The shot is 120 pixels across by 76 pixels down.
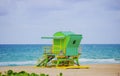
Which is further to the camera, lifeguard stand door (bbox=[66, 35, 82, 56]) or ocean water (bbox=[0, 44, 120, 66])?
ocean water (bbox=[0, 44, 120, 66])

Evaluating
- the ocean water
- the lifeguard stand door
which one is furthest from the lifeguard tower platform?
the ocean water

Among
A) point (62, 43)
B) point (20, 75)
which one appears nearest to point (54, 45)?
point (62, 43)

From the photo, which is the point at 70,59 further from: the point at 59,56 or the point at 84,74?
the point at 84,74

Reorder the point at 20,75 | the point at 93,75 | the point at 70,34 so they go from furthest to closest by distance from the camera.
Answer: the point at 70,34, the point at 93,75, the point at 20,75

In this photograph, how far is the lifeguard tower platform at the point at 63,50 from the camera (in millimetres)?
19586

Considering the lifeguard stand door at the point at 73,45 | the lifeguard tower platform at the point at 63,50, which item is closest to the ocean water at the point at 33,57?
the lifeguard tower platform at the point at 63,50

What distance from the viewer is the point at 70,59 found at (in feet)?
65.8

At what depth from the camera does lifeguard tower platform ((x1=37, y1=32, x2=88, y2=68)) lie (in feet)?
64.3

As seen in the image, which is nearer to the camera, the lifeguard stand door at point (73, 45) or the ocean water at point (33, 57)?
the lifeguard stand door at point (73, 45)

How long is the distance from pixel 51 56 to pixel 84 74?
336 centimetres

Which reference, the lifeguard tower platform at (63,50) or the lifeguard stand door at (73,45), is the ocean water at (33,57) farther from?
the lifeguard stand door at (73,45)

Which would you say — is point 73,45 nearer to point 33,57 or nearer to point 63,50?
point 63,50

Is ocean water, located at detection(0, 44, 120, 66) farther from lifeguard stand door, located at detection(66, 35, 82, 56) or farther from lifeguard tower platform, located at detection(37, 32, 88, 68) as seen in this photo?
lifeguard stand door, located at detection(66, 35, 82, 56)

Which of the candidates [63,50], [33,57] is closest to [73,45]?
[63,50]
